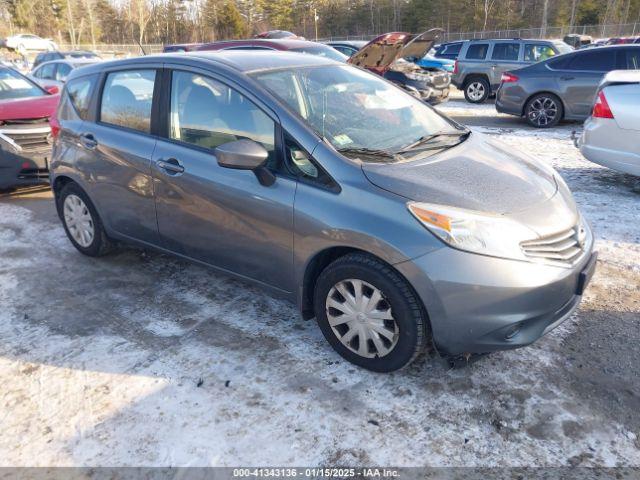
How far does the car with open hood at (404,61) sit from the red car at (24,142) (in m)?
5.31

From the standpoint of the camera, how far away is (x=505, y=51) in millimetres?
13859

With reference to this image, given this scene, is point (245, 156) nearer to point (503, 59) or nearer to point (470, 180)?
point (470, 180)

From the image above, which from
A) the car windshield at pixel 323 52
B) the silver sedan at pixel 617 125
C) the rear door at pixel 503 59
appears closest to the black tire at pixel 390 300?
the silver sedan at pixel 617 125

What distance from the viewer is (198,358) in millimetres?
3150

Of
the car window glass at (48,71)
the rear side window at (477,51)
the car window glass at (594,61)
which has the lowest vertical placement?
the car window glass at (48,71)

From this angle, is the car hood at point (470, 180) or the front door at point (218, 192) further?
the front door at point (218, 192)

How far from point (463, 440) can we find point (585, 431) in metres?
0.61

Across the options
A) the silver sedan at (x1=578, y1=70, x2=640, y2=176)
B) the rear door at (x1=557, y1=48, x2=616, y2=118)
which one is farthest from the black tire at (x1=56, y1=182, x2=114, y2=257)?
the rear door at (x1=557, y1=48, x2=616, y2=118)

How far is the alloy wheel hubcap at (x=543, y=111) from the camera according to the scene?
1025 centimetres

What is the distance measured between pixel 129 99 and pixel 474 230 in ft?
9.29

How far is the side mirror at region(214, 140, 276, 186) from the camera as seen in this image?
116 inches

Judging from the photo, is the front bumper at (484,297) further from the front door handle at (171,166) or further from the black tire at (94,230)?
the black tire at (94,230)

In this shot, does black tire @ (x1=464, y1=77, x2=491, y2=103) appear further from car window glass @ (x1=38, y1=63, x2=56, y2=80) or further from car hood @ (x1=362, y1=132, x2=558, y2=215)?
car hood @ (x1=362, y1=132, x2=558, y2=215)

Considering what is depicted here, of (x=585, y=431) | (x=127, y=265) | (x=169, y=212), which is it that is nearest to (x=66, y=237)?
(x=127, y=265)
